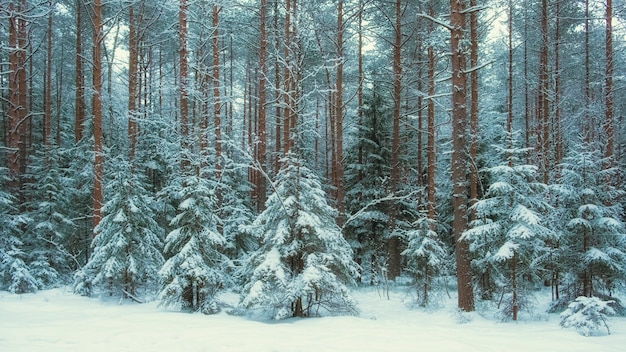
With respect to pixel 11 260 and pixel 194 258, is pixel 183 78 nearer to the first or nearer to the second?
pixel 194 258

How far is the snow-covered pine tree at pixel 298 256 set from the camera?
8.75m

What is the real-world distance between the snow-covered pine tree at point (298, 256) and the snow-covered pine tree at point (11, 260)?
23.7 feet

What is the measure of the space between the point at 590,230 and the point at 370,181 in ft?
29.9

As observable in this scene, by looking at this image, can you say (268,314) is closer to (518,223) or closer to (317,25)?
(518,223)

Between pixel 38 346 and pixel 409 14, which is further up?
pixel 409 14

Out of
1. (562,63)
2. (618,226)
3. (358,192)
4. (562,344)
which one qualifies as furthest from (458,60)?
(562,63)

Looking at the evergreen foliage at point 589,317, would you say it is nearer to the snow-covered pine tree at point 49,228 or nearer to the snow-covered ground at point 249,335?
the snow-covered ground at point 249,335

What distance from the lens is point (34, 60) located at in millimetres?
24062

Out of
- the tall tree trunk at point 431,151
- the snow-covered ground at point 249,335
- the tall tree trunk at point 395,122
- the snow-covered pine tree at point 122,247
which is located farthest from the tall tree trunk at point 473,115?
the snow-covered pine tree at point 122,247

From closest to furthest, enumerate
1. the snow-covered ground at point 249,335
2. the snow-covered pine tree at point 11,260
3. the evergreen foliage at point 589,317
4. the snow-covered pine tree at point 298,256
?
the snow-covered ground at point 249,335 → the evergreen foliage at point 589,317 → the snow-covered pine tree at point 298,256 → the snow-covered pine tree at point 11,260

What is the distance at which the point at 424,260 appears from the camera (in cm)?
1227

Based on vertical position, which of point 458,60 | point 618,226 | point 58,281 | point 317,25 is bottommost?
point 58,281

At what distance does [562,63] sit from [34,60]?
2965cm

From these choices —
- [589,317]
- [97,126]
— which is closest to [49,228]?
[97,126]
